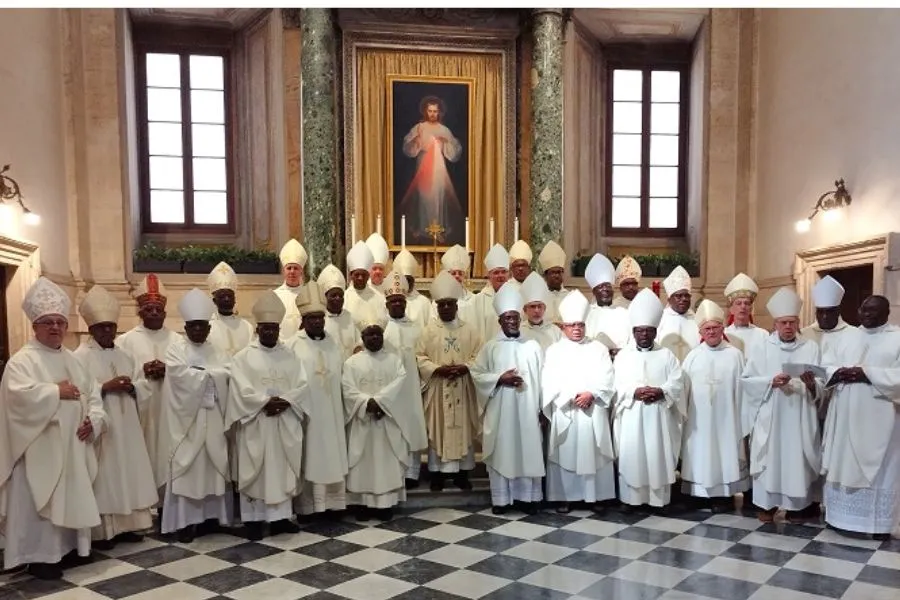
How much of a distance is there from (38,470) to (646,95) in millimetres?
10625

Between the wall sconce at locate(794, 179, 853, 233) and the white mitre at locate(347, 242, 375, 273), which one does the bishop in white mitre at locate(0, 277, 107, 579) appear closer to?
the white mitre at locate(347, 242, 375, 273)

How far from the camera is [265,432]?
5.73 meters

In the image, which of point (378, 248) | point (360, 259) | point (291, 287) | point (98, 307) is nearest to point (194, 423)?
point (98, 307)

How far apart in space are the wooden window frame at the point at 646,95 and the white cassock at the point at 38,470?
9232mm

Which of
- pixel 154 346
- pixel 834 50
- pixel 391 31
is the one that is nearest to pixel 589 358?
pixel 154 346

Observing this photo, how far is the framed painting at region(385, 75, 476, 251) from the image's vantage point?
11266 mm

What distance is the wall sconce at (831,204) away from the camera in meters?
8.79

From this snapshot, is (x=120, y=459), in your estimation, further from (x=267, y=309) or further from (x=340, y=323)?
(x=340, y=323)

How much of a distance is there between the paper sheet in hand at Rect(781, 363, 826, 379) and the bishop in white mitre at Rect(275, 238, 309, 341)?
455 centimetres

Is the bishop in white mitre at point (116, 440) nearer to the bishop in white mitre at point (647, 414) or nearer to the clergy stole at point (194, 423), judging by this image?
the clergy stole at point (194, 423)

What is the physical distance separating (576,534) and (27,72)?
26.9 feet

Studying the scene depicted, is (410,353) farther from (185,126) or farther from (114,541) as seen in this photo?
(185,126)

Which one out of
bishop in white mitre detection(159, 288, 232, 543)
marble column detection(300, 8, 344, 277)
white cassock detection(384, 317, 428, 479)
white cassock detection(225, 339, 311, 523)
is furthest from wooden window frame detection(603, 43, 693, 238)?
bishop in white mitre detection(159, 288, 232, 543)

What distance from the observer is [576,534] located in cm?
579
